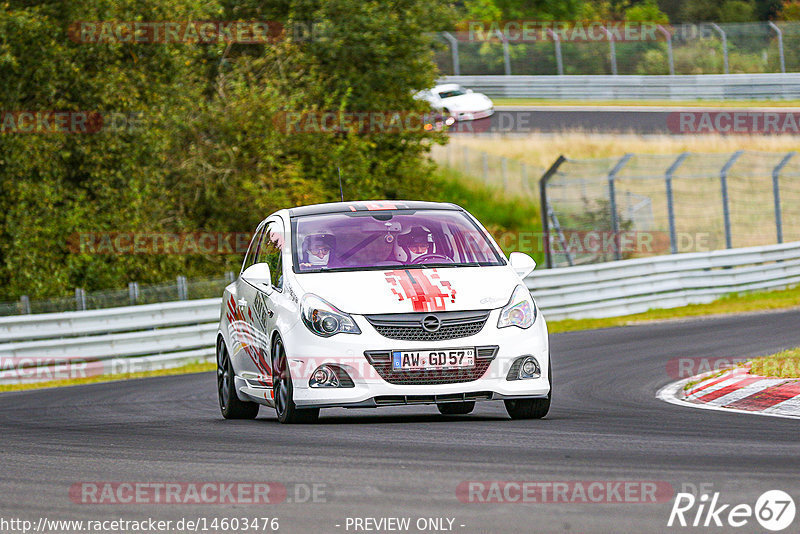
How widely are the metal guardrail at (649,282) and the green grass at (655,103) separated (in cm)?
1797

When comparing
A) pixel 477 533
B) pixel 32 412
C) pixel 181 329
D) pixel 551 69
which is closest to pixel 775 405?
pixel 477 533

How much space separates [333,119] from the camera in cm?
3197

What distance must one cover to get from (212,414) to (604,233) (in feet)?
52.5

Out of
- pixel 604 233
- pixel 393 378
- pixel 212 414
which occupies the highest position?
pixel 393 378

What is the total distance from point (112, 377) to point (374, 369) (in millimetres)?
11947

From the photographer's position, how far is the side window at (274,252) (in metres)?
10.0

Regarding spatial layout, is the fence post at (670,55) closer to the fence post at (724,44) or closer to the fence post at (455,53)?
the fence post at (724,44)

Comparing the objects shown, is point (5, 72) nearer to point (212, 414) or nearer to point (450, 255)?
point (212, 414)

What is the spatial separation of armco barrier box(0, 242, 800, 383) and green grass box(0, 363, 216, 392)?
118mm

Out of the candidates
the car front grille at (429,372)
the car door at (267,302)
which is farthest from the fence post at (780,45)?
the car front grille at (429,372)

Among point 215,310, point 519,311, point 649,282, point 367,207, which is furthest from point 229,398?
point 649,282

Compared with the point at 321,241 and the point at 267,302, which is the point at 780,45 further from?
the point at 267,302

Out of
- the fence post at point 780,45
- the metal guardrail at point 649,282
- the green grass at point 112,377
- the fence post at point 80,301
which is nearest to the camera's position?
the green grass at point 112,377

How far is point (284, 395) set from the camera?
9.45m
